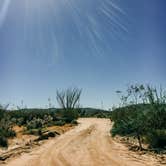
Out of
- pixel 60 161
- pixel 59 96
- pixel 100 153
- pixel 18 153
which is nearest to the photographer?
pixel 60 161

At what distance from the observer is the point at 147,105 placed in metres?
16.5

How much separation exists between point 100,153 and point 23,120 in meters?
24.2

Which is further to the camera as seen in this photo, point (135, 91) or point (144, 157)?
point (135, 91)

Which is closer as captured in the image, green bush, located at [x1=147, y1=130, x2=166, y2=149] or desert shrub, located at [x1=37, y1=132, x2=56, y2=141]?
green bush, located at [x1=147, y1=130, x2=166, y2=149]

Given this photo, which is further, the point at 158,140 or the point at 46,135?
the point at 46,135

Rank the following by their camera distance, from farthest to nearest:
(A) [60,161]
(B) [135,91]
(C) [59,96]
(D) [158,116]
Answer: (C) [59,96] → (B) [135,91] → (D) [158,116] → (A) [60,161]

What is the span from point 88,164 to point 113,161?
1.01 m

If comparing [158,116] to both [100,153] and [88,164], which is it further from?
[88,164]

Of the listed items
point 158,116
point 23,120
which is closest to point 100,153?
point 158,116

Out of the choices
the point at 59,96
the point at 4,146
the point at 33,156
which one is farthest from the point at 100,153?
the point at 59,96

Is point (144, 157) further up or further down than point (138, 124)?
further down

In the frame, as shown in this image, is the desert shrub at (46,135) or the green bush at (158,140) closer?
the green bush at (158,140)

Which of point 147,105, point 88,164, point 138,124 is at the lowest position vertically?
point 88,164

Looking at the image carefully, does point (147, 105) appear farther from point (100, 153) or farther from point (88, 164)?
point (88, 164)
